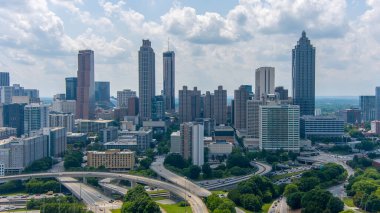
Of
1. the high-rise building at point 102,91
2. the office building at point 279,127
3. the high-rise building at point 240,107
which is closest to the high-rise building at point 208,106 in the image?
the high-rise building at point 240,107

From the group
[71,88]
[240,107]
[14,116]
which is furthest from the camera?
[71,88]

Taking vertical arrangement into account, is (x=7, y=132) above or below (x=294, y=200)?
above

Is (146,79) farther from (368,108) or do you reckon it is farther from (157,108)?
(368,108)

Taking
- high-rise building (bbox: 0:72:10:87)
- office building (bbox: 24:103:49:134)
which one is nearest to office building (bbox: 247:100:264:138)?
office building (bbox: 24:103:49:134)

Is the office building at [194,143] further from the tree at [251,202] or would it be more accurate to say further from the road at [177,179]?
the tree at [251,202]

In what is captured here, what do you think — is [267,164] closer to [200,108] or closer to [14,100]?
[200,108]

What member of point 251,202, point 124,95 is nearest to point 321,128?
point 251,202
